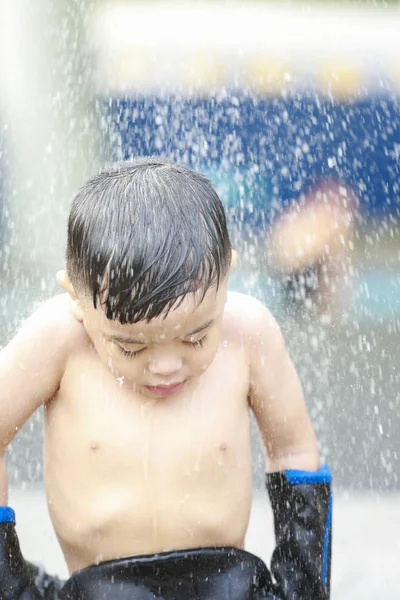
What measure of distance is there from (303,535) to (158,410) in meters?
0.32

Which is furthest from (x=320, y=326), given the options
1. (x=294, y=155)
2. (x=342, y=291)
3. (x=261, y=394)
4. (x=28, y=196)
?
(x=261, y=394)

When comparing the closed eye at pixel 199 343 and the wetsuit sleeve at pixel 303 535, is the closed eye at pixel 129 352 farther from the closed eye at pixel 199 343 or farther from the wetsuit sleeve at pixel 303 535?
the wetsuit sleeve at pixel 303 535

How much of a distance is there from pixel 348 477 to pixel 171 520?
1.47m

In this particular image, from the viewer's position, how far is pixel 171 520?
1.58m

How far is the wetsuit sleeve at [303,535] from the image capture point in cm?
163

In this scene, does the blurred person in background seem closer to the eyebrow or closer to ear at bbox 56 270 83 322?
ear at bbox 56 270 83 322

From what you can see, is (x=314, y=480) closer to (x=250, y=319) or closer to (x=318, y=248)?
(x=250, y=319)

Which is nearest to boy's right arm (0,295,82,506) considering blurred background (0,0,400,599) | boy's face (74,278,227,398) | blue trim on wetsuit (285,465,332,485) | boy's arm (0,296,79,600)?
boy's arm (0,296,79,600)

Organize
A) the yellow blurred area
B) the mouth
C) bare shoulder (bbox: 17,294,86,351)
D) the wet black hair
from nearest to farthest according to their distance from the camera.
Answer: the wet black hair < the mouth < bare shoulder (bbox: 17,294,86,351) < the yellow blurred area

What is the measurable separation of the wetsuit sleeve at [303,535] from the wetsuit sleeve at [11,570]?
1.30ft

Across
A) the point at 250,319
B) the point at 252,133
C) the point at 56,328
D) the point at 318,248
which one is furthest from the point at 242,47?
the point at 56,328

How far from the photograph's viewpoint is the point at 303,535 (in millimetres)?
1650

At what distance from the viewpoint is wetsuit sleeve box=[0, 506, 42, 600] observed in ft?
5.14

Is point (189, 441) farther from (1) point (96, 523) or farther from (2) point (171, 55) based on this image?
(2) point (171, 55)
